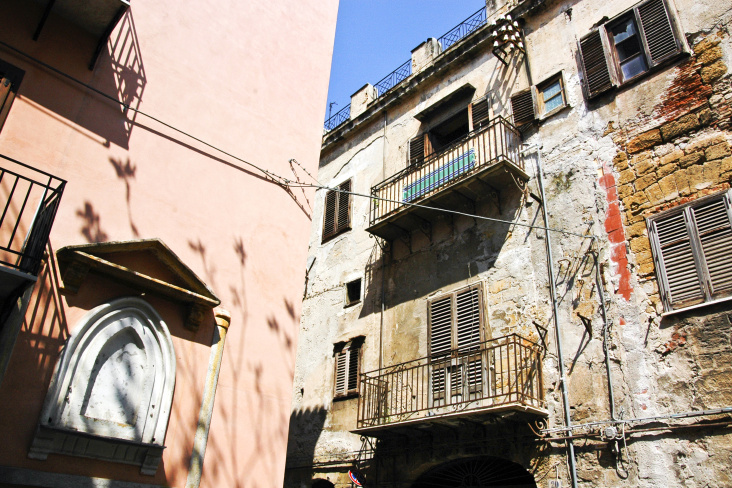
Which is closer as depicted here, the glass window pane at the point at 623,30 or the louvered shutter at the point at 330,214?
the glass window pane at the point at 623,30

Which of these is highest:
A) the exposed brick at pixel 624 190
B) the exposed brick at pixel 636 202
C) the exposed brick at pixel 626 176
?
the exposed brick at pixel 626 176

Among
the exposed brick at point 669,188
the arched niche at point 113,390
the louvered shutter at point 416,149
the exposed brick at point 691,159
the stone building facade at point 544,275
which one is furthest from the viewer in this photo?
the louvered shutter at point 416,149

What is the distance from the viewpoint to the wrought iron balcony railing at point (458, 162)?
1151cm

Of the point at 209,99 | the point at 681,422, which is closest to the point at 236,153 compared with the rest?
the point at 209,99

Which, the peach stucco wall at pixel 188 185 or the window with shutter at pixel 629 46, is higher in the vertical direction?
the window with shutter at pixel 629 46

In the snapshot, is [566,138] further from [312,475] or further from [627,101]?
[312,475]

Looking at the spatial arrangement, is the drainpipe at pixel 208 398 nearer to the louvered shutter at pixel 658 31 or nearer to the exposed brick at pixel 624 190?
the exposed brick at pixel 624 190

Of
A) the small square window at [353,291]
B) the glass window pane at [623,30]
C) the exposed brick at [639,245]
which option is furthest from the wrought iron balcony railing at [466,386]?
the glass window pane at [623,30]

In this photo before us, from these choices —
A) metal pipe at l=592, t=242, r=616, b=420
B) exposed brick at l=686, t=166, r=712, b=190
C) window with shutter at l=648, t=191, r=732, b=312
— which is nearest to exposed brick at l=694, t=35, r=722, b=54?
exposed brick at l=686, t=166, r=712, b=190

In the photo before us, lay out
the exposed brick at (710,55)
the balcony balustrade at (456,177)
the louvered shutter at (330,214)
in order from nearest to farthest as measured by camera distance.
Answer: the exposed brick at (710,55) < the balcony balustrade at (456,177) < the louvered shutter at (330,214)

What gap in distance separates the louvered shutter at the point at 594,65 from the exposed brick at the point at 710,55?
1488mm

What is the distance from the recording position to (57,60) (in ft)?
23.3

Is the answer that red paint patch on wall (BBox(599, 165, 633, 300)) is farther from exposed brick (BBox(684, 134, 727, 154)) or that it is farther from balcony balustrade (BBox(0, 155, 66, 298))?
balcony balustrade (BBox(0, 155, 66, 298))

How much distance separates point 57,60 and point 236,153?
8.63ft
